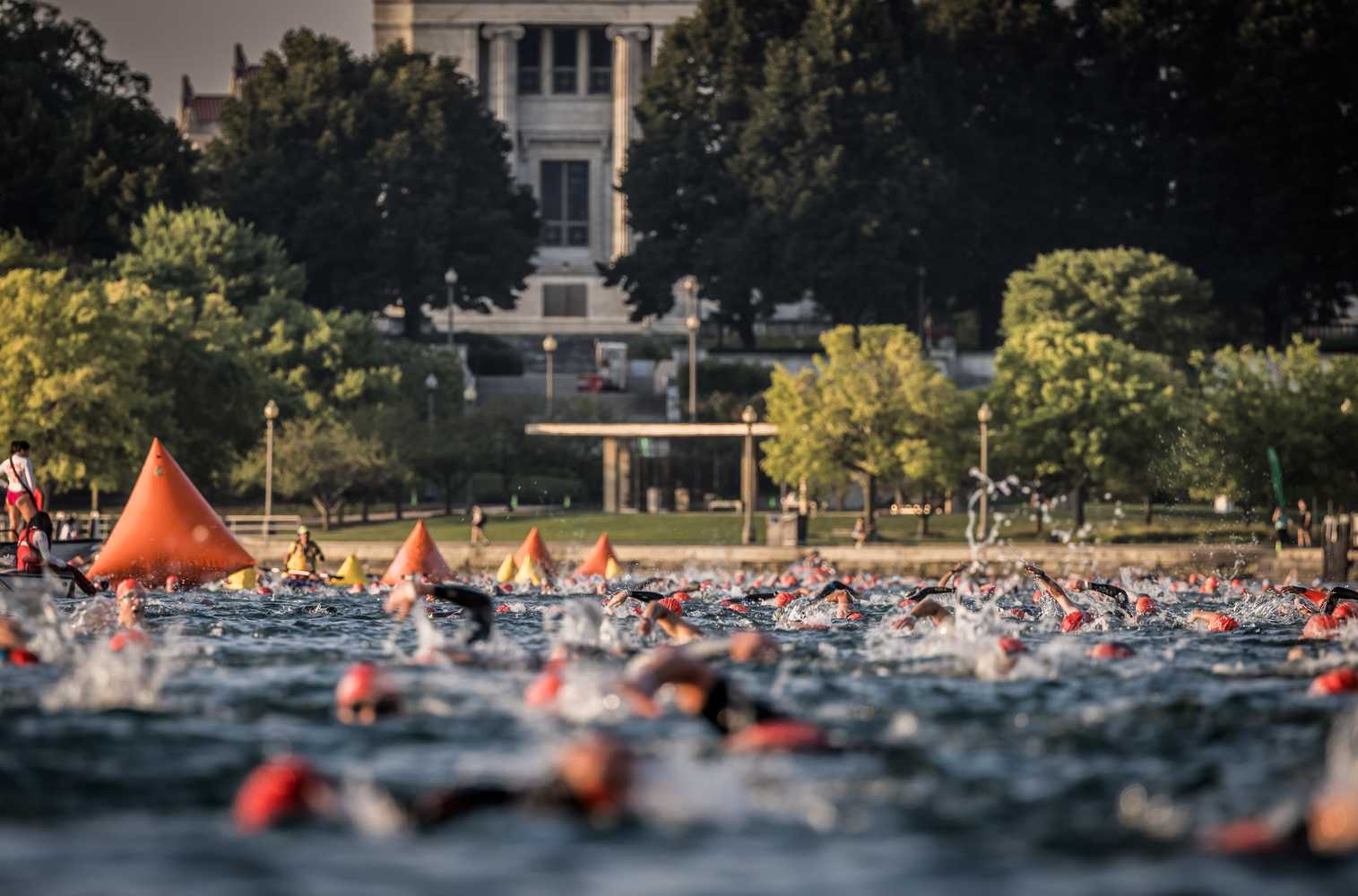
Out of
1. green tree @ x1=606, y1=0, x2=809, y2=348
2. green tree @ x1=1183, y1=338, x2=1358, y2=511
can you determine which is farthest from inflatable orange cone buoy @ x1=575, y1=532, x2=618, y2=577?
green tree @ x1=606, y1=0, x2=809, y2=348

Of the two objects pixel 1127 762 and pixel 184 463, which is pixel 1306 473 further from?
pixel 1127 762

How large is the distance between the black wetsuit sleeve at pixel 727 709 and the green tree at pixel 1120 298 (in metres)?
76.0

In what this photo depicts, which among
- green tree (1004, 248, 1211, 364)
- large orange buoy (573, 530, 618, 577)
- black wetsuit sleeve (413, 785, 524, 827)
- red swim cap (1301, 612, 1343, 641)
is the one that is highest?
green tree (1004, 248, 1211, 364)

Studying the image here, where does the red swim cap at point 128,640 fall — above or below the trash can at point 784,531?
below

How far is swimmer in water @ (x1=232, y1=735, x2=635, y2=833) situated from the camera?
52.9 ft

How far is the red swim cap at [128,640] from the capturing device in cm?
2651

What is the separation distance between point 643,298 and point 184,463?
38614mm

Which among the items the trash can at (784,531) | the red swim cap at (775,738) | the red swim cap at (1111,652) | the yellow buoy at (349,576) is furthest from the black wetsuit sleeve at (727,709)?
the trash can at (784,531)

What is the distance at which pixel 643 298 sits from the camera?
111m

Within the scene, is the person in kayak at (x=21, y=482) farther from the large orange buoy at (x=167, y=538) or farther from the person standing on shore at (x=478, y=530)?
the person standing on shore at (x=478, y=530)

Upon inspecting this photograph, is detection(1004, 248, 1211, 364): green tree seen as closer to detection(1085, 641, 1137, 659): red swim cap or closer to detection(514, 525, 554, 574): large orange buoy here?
detection(514, 525, 554, 574): large orange buoy

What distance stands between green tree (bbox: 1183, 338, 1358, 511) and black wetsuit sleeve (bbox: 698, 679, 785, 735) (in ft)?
172

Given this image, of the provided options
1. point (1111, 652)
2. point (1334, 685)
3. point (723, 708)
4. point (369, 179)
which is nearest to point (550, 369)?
point (369, 179)

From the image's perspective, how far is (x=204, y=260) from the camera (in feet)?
296
